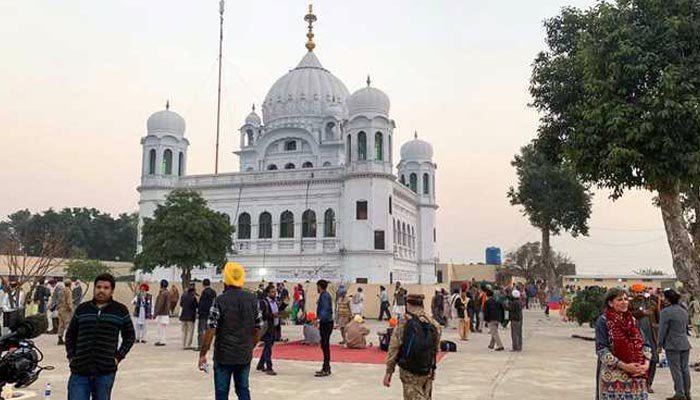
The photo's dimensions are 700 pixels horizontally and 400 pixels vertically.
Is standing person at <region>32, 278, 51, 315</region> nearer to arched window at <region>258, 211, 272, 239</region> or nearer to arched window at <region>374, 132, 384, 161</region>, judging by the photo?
arched window at <region>258, 211, 272, 239</region>

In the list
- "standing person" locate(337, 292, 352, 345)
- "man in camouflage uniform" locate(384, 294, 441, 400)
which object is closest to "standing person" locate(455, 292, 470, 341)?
"standing person" locate(337, 292, 352, 345)

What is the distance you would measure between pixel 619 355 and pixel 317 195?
127 feet

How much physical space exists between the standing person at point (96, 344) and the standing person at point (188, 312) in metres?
9.83

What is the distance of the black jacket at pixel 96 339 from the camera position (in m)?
5.70

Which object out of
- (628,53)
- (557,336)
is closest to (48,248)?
(557,336)

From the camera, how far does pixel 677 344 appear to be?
30.9 ft

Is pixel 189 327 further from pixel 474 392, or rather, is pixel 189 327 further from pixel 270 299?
pixel 474 392

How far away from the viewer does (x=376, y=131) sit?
142 ft

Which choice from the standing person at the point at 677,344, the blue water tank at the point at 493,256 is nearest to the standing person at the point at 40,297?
the standing person at the point at 677,344

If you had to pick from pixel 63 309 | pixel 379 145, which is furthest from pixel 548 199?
pixel 63 309

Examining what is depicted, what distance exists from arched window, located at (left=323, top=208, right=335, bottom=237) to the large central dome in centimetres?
1274

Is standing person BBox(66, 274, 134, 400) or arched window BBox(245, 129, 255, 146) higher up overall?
arched window BBox(245, 129, 255, 146)

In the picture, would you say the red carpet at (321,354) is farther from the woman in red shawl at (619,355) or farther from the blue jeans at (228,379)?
the woman in red shawl at (619,355)

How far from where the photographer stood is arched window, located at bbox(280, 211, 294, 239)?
4475cm
